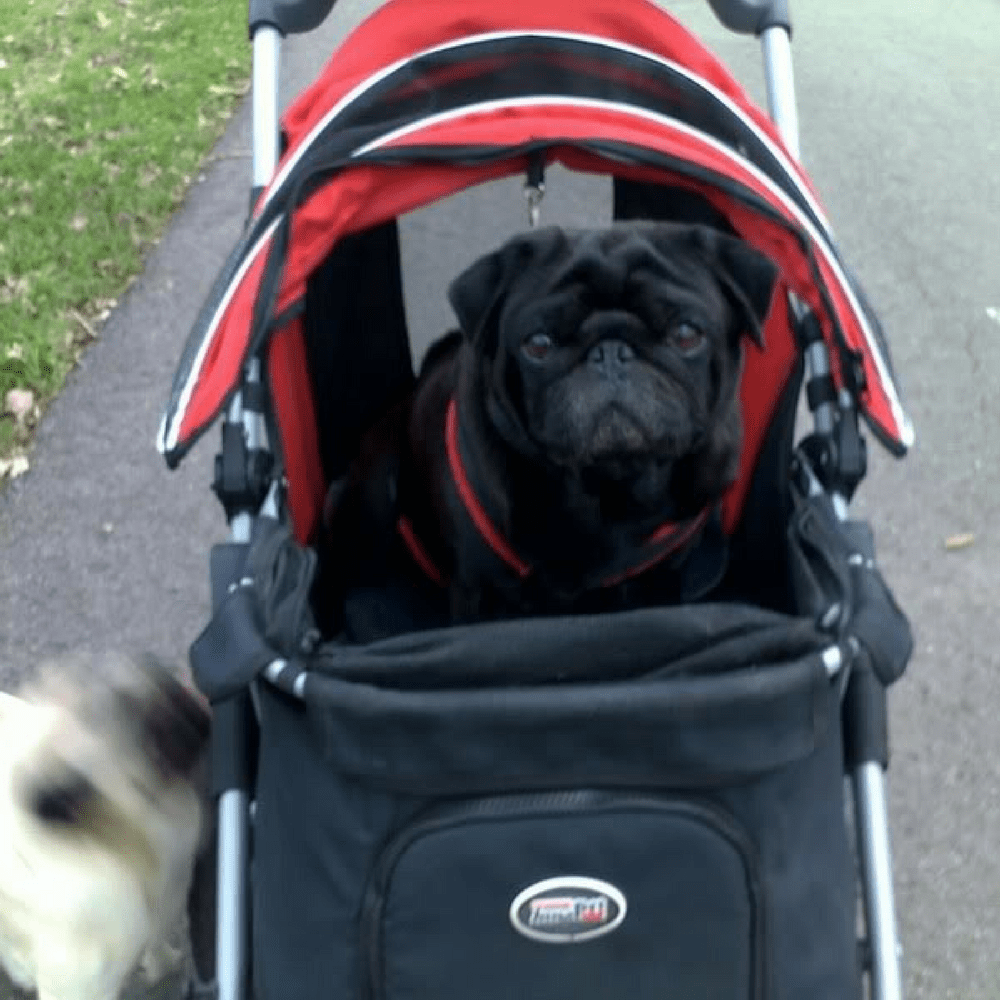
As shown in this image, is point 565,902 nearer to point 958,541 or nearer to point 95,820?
point 95,820

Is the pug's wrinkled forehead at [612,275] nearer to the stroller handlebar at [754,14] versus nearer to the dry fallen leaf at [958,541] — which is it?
the stroller handlebar at [754,14]

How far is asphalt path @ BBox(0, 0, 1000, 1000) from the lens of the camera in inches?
100

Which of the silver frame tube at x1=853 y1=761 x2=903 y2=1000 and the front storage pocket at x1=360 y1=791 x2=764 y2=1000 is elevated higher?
the front storage pocket at x1=360 y1=791 x2=764 y2=1000

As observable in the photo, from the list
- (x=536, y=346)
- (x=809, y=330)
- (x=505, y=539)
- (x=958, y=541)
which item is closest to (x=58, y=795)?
(x=505, y=539)

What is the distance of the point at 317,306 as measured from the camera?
2.51m

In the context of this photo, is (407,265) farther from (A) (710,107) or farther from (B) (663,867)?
(B) (663,867)

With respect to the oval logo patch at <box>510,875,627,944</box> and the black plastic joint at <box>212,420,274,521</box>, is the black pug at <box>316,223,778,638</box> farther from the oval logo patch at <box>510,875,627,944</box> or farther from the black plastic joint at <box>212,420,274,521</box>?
the oval logo patch at <box>510,875,627,944</box>

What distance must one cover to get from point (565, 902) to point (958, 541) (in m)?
1.92

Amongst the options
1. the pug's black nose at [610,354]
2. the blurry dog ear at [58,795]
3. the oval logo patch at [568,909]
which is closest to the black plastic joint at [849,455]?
the pug's black nose at [610,354]

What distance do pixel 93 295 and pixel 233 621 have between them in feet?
8.21

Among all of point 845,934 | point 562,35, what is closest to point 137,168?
point 562,35

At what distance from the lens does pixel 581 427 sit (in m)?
1.96

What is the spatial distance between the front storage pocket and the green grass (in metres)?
2.18

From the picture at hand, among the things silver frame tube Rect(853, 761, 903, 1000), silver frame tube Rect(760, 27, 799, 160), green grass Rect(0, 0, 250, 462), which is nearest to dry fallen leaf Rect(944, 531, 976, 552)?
silver frame tube Rect(760, 27, 799, 160)
